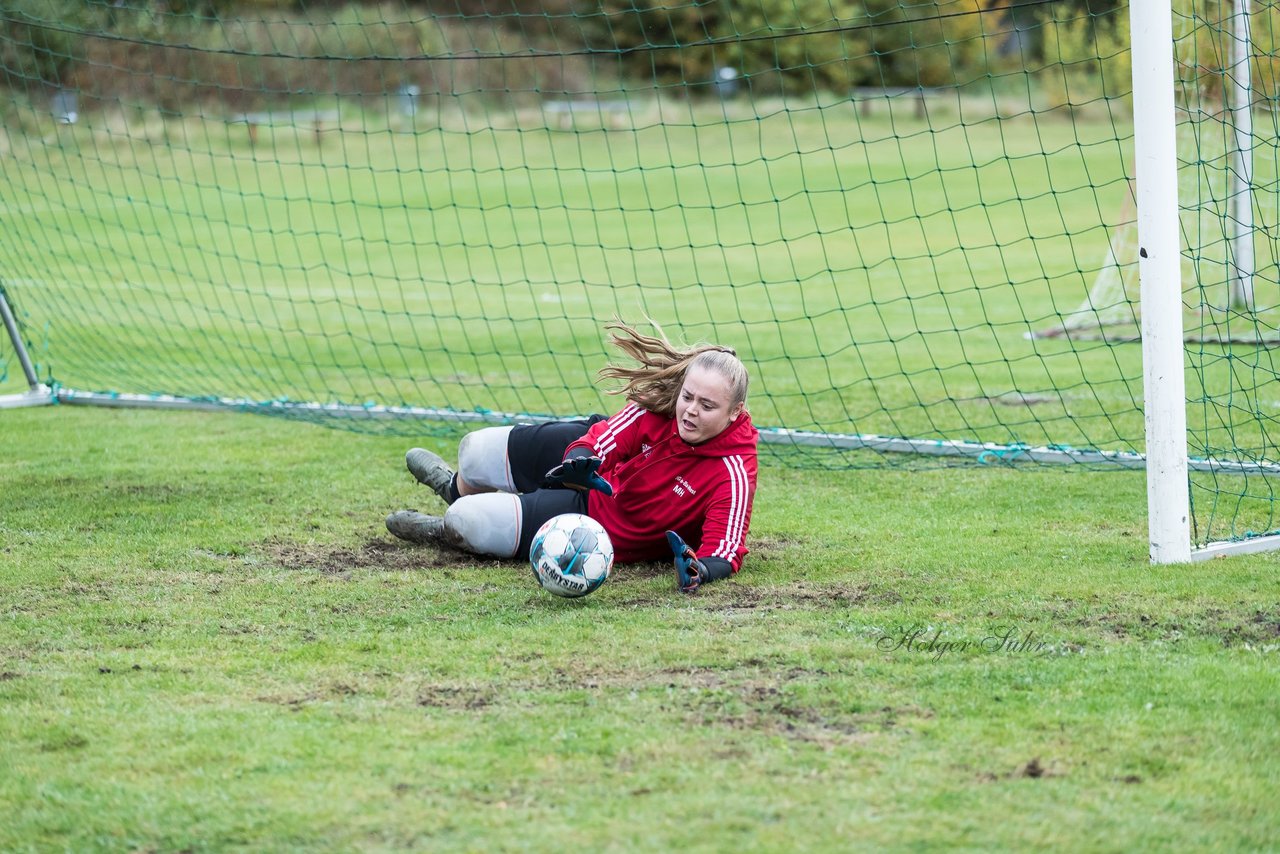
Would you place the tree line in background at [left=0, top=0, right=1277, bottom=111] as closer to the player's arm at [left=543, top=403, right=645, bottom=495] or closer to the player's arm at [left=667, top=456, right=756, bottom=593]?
the player's arm at [left=543, top=403, right=645, bottom=495]

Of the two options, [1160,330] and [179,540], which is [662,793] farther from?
[179,540]

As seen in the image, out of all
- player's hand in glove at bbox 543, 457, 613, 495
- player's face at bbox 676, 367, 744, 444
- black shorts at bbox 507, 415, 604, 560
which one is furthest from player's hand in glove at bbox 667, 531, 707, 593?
black shorts at bbox 507, 415, 604, 560

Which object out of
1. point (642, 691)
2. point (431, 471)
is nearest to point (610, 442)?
point (431, 471)

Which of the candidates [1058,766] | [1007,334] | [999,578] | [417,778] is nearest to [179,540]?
[417,778]

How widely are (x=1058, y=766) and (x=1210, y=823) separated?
1.22 ft

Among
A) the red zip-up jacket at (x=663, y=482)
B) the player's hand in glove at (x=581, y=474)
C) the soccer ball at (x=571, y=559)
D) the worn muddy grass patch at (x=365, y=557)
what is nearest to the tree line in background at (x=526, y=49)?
the worn muddy grass patch at (x=365, y=557)

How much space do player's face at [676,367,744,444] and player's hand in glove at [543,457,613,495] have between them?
1.17 ft

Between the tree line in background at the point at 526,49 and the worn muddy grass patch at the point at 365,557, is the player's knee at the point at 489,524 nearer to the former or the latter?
the worn muddy grass patch at the point at 365,557

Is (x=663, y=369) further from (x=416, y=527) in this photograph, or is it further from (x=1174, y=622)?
(x=1174, y=622)

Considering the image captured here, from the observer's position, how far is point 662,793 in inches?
121

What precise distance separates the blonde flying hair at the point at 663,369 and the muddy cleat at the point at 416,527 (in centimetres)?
83

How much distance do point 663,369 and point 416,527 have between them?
1.10 meters

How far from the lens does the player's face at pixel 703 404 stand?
16.3ft

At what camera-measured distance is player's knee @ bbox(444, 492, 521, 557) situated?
5.18 m
